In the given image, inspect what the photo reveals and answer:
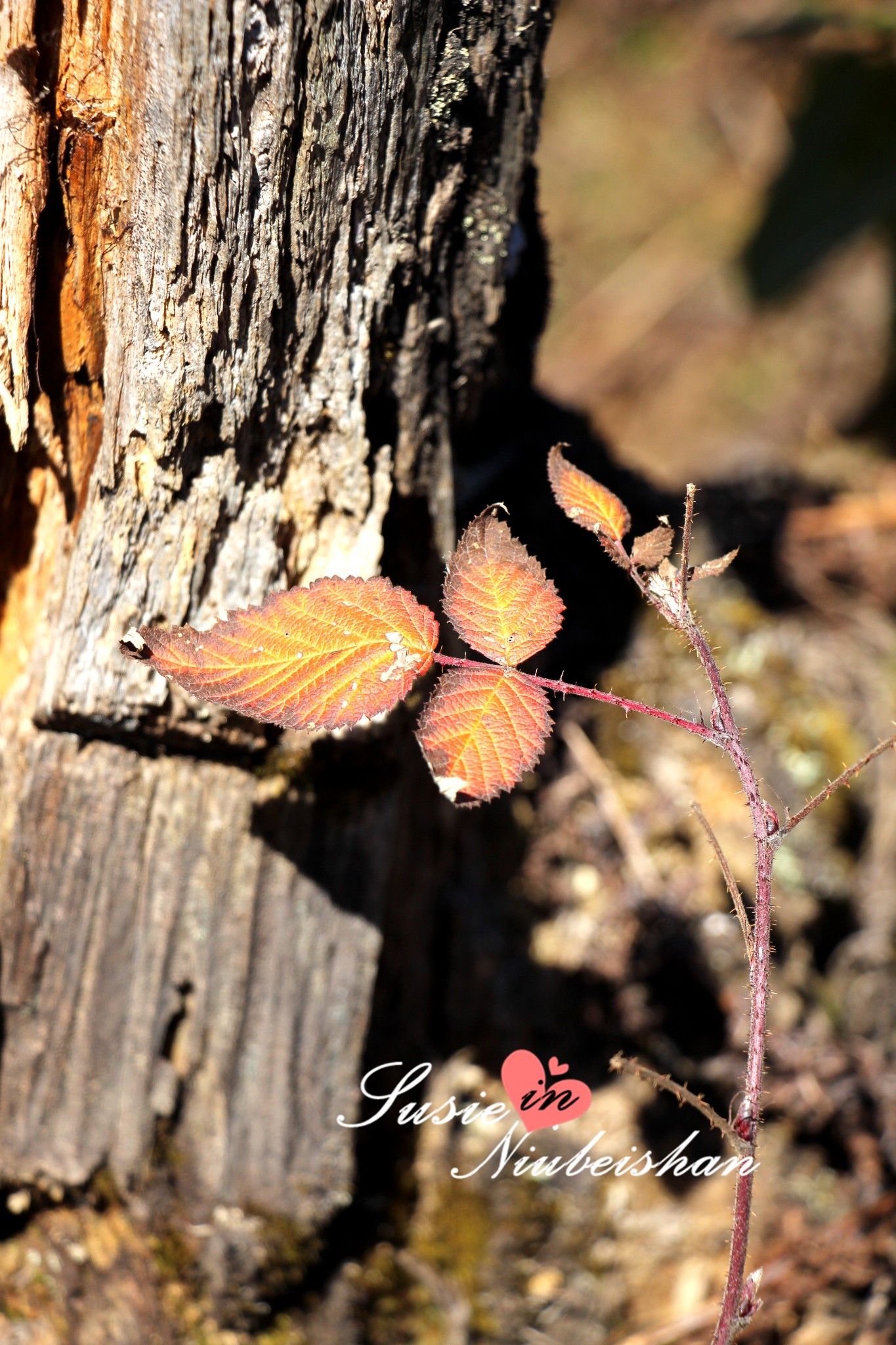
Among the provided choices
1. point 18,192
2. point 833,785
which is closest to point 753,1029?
point 833,785

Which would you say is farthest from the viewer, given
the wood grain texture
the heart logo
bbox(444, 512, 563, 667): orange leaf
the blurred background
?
the blurred background

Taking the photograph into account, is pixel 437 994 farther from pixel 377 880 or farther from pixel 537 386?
pixel 537 386

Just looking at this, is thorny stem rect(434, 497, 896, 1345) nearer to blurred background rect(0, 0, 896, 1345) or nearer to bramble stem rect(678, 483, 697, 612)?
bramble stem rect(678, 483, 697, 612)

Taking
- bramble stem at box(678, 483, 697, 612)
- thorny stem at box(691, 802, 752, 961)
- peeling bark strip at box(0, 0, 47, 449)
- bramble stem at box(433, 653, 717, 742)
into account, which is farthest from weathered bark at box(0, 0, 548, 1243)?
thorny stem at box(691, 802, 752, 961)

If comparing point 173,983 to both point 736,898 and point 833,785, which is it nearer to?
point 736,898

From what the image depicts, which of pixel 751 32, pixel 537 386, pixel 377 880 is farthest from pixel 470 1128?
pixel 751 32

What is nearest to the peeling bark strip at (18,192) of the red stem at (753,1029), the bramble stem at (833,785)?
the red stem at (753,1029)
